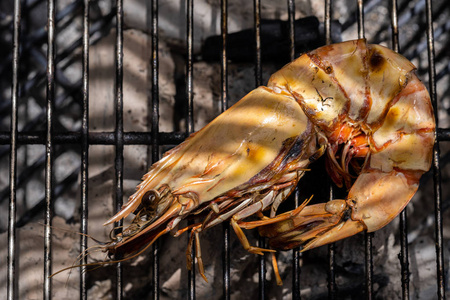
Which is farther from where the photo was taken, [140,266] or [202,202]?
[140,266]

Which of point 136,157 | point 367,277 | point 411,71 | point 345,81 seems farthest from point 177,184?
→ point 411,71

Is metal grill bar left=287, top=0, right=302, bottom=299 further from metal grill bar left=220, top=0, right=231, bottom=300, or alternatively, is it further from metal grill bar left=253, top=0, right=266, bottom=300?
metal grill bar left=220, top=0, right=231, bottom=300

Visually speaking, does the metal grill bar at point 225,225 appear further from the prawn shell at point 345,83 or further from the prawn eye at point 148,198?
the prawn eye at point 148,198

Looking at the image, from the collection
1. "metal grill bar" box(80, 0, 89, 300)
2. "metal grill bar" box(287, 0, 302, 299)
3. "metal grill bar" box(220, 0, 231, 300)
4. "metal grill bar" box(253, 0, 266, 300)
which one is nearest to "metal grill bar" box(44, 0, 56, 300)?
"metal grill bar" box(80, 0, 89, 300)

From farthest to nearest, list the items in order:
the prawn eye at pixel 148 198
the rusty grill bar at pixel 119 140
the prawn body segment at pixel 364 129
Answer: the rusty grill bar at pixel 119 140
the prawn body segment at pixel 364 129
the prawn eye at pixel 148 198

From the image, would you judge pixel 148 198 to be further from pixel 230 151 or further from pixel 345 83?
pixel 345 83

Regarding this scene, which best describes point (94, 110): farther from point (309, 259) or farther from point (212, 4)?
point (309, 259)

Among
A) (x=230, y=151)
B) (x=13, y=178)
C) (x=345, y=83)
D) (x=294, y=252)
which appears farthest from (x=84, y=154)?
(x=345, y=83)

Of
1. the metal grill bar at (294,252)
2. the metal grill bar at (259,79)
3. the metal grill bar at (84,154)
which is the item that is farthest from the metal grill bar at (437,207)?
the metal grill bar at (84,154)

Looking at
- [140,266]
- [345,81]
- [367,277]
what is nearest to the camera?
[345,81]
